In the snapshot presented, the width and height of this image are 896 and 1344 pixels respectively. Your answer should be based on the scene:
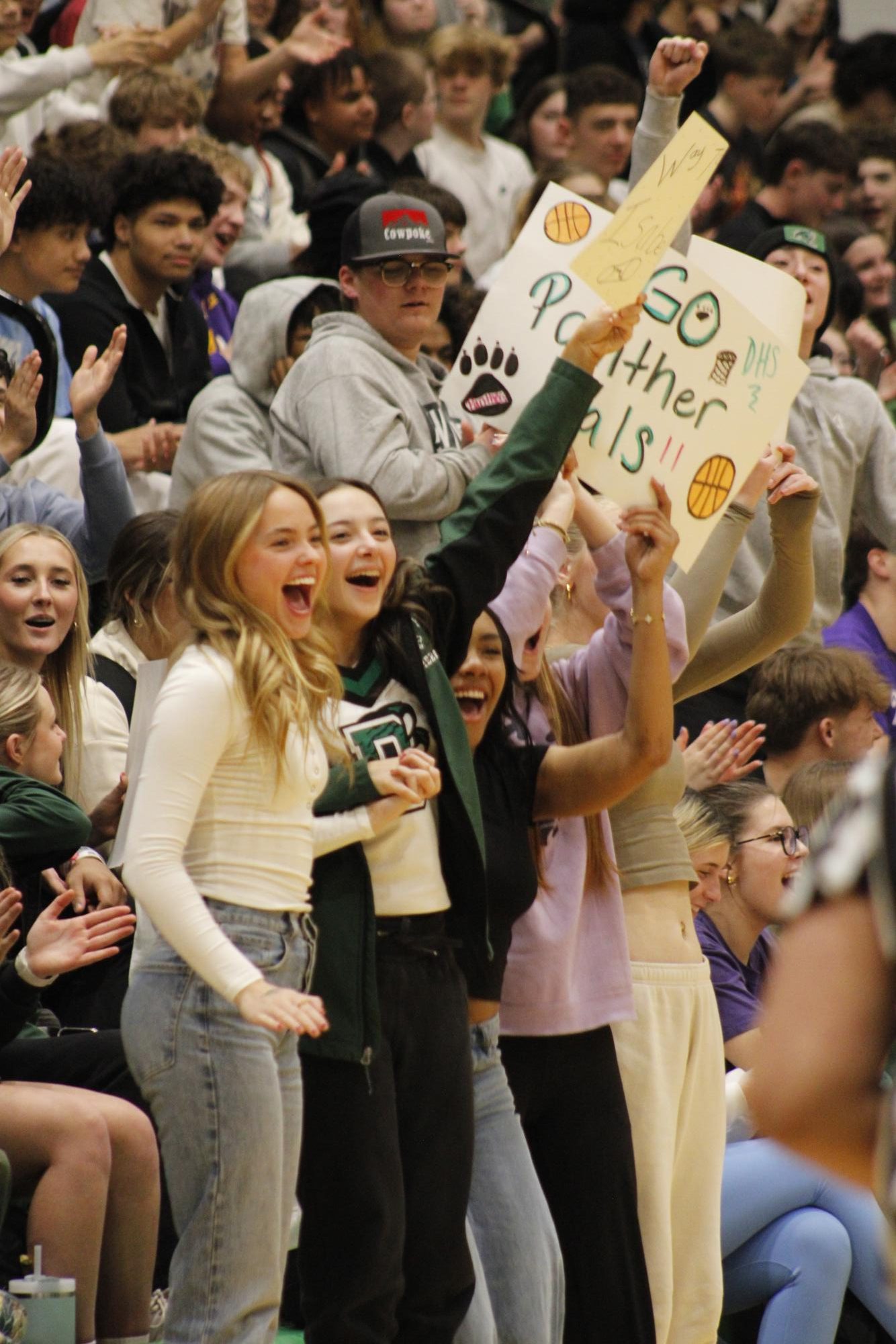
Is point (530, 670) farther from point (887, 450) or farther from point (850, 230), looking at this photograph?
point (850, 230)

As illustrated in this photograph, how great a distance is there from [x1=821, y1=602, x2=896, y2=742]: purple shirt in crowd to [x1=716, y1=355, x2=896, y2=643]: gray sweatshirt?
97mm

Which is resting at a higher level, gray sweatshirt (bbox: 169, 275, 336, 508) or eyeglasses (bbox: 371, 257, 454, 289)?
eyeglasses (bbox: 371, 257, 454, 289)

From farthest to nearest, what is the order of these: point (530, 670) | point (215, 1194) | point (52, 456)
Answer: point (52, 456)
point (530, 670)
point (215, 1194)

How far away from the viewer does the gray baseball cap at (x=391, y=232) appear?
14.0 feet

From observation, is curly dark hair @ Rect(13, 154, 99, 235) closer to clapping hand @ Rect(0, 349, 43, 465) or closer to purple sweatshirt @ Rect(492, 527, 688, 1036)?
clapping hand @ Rect(0, 349, 43, 465)

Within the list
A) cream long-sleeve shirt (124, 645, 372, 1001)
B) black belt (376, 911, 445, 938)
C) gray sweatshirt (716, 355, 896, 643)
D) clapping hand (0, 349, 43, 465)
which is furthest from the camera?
gray sweatshirt (716, 355, 896, 643)

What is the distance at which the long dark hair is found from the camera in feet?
10.6

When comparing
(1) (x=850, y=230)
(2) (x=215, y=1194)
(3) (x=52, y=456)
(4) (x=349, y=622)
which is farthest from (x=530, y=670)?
(1) (x=850, y=230)

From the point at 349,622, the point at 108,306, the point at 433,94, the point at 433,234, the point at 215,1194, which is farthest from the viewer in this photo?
the point at 433,94

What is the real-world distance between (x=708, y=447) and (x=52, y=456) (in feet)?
6.87

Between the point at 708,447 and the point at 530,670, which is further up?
the point at 708,447

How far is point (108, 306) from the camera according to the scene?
5.63m

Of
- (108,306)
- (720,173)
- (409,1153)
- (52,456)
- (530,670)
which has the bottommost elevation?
(409,1153)

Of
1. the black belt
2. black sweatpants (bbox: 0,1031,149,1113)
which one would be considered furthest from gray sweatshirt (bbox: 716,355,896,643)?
A: the black belt
